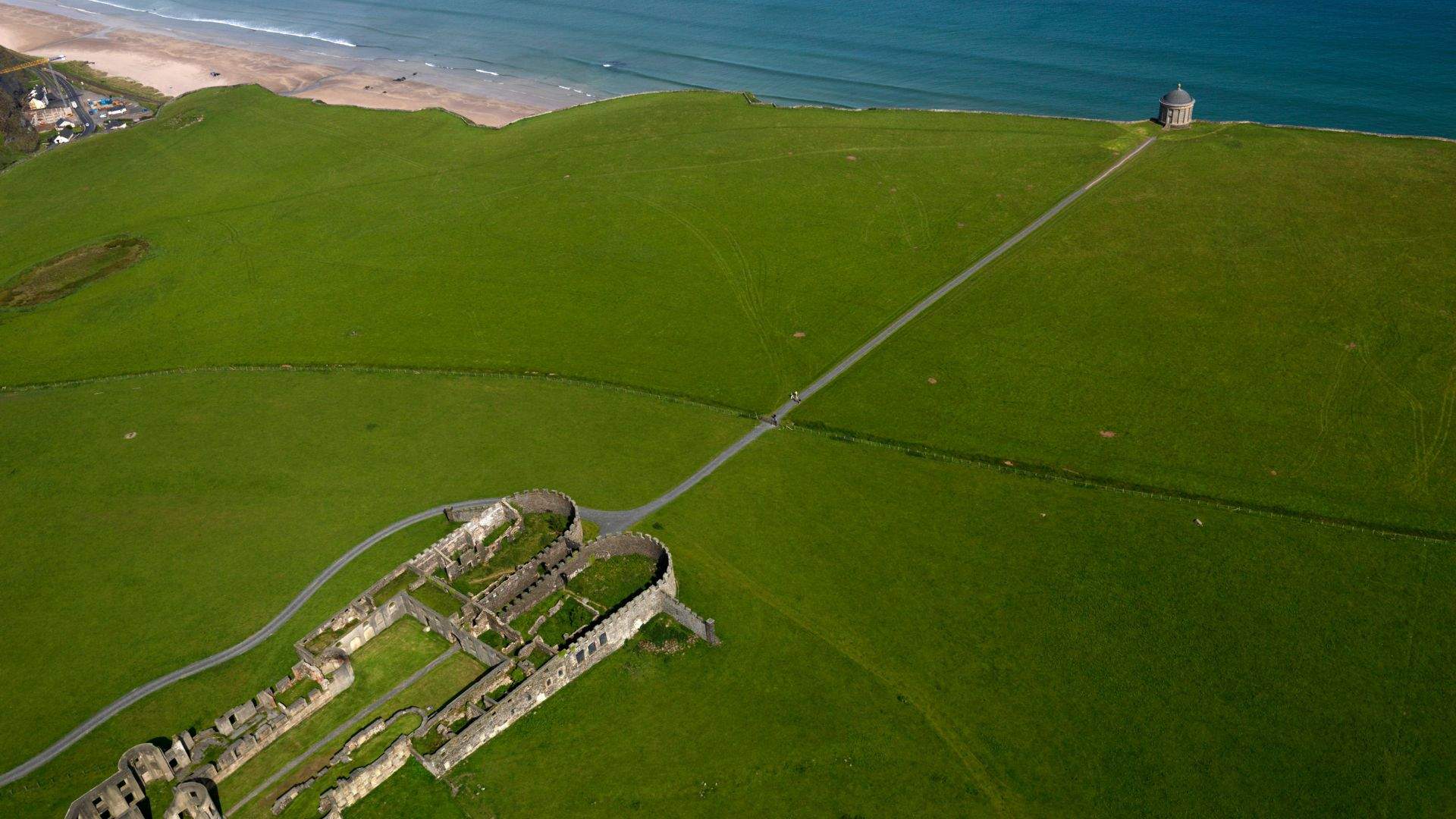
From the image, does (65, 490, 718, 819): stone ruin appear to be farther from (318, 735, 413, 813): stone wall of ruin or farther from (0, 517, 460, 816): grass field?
(0, 517, 460, 816): grass field

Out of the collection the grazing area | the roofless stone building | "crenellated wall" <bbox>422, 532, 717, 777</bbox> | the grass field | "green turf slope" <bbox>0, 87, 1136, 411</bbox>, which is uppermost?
the roofless stone building

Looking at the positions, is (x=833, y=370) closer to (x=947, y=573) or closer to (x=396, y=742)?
(x=947, y=573)

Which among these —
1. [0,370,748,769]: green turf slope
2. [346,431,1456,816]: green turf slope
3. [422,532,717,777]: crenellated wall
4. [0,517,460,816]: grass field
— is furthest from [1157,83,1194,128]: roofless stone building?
[0,517,460,816]: grass field

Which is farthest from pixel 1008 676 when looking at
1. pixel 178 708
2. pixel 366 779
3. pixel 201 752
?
pixel 178 708

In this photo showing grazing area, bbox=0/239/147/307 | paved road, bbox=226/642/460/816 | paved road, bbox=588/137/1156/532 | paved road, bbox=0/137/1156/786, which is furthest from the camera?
grazing area, bbox=0/239/147/307

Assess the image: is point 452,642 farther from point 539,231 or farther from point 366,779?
point 539,231

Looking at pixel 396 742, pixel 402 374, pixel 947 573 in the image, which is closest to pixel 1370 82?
pixel 947 573
